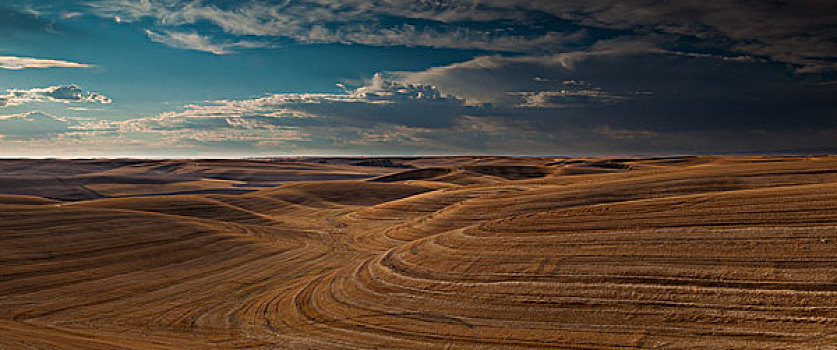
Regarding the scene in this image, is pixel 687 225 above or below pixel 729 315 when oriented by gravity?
above

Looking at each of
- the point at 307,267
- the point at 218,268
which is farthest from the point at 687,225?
the point at 218,268

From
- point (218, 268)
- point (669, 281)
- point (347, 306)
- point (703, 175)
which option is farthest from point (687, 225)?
point (218, 268)

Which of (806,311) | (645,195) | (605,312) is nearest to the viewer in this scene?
(806,311)

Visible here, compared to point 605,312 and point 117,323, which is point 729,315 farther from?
point 117,323

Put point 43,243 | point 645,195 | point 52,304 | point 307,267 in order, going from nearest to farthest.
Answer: point 52,304 → point 43,243 → point 307,267 → point 645,195

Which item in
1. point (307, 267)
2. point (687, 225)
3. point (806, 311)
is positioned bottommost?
point (307, 267)

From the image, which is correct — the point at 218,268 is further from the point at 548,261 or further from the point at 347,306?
the point at 548,261

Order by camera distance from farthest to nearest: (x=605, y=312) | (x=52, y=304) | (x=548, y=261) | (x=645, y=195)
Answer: (x=645, y=195) → (x=52, y=304) → (x=548, y=261) → (x=605, y=312)

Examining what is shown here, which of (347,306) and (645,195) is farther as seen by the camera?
(645,195)

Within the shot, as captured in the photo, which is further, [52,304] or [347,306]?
[52,304]
